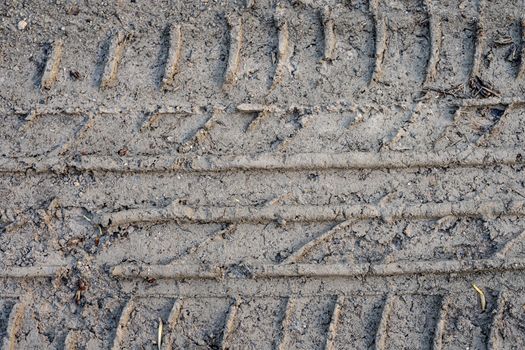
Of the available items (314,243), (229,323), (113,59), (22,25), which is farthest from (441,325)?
(22,25)

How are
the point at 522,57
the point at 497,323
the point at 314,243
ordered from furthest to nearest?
the point at 522,57 → the point at 314,243 → the point at 497,323

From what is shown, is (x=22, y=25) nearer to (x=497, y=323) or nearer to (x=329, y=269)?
(x=329, y=269)

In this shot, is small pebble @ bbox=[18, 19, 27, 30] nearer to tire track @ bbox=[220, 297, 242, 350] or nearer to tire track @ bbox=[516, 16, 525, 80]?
tire track @ bbox=[220, 297, 242, 350]

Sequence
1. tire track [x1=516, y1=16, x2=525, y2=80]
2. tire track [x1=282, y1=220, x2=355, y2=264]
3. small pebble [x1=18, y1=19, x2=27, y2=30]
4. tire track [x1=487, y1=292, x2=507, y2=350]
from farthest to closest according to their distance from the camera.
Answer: small pebble [x1=18, y1=19, x2=27, y2=30] < tire track [x1=516, y1=16, x2=525, y2=80] < tire track [x1=282, y1=220, x2=355, y2=264] < tire track [x1=487, y1=292, x2=507, y2=350]

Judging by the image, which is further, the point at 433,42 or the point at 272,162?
the point at 433,42

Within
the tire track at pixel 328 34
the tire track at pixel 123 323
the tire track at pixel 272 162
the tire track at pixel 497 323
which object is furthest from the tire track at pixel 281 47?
the tire track at pixel 497 323

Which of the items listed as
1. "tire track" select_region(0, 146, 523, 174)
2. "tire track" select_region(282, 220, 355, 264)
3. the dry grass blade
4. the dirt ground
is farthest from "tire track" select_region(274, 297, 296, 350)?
the dry grass blade

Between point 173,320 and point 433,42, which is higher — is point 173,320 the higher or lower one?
the lower one

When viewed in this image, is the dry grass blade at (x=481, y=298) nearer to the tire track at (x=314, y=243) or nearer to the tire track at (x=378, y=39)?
the tire track at (x=314, y=243)

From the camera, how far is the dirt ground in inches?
87.4

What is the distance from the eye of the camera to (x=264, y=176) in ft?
7.71

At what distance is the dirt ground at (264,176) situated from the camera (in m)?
2.22

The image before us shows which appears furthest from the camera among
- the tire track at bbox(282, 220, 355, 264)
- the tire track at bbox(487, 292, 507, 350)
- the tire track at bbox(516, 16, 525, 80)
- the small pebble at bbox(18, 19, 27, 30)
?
the small pebble at bbox(18, 19, 27, 30)

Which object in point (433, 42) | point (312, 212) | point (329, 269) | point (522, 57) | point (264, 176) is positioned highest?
point (433, 42)
